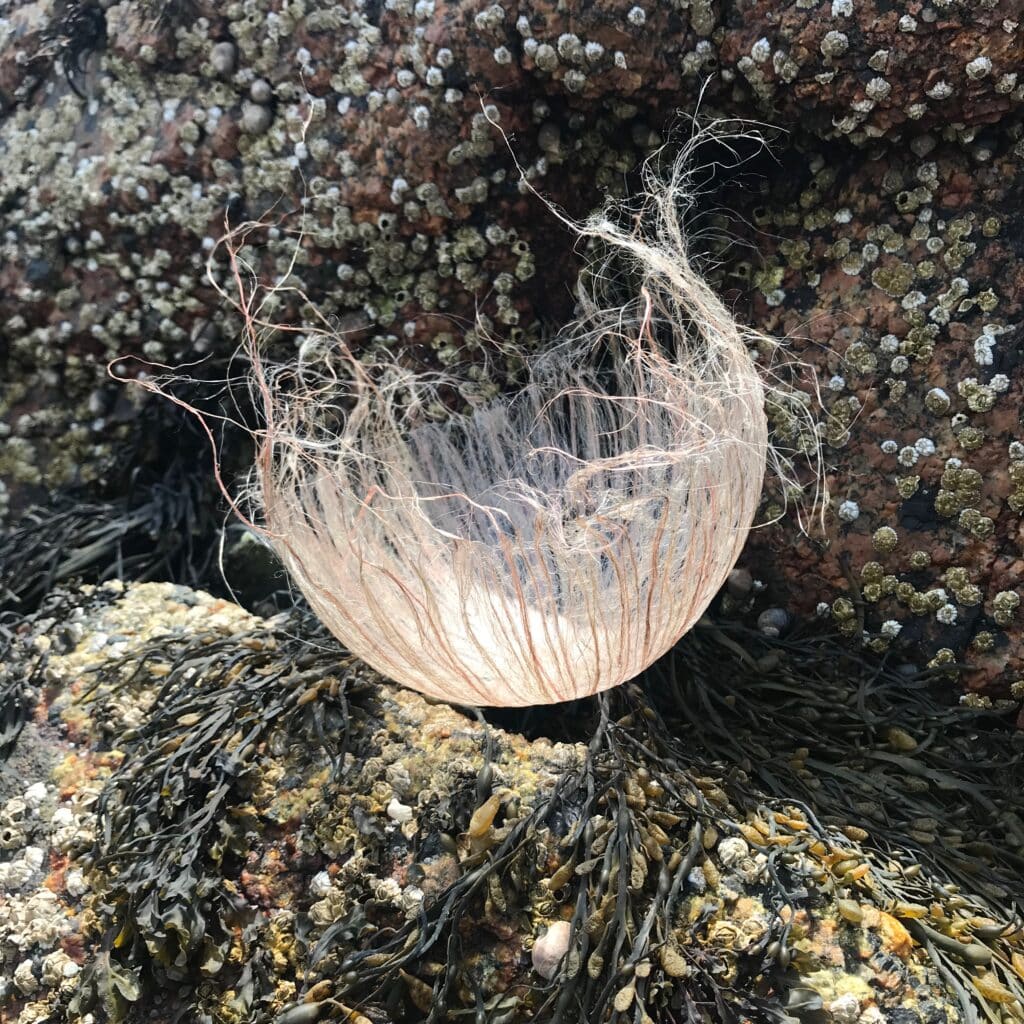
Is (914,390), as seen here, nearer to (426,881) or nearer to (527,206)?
(527,206)

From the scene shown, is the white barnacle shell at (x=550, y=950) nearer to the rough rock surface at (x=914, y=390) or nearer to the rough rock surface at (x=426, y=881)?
the rough rock surface at (x=426, y=881)

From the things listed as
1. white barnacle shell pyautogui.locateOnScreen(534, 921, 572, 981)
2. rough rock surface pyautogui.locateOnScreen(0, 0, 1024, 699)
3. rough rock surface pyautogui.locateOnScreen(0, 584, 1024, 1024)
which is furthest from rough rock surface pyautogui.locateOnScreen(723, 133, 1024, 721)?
white barnacle shell pyautogui.locateOnScreen(534, 921, 572, 981)

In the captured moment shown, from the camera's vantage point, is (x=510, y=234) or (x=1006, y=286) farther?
(x=510, y=234)

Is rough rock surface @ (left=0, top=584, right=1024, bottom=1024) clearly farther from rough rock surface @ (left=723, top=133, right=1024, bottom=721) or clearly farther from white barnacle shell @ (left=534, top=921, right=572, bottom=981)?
rough rock surface @ (left=723, top=133, right=1024, bottom=721)

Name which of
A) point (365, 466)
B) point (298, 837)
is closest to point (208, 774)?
point (298, 837)

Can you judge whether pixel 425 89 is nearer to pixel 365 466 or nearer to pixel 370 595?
pixel 365 466

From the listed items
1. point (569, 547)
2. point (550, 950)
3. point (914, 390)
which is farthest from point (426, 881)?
point (914, 390)
